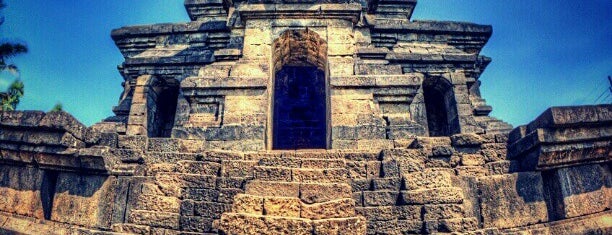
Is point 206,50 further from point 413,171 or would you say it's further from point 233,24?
point 413,171

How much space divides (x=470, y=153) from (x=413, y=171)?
119 centimetres

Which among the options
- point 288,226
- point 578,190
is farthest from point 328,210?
point 578,190

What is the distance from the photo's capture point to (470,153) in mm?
5215

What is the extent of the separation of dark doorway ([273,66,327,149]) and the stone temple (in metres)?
3.51

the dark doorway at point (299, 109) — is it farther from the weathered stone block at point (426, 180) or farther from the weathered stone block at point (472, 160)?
the weathered stone block at point (426, 180)

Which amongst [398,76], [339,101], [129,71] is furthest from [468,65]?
[129,71]

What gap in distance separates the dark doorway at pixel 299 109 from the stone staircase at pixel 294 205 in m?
6.24

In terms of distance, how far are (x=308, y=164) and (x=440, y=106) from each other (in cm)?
653

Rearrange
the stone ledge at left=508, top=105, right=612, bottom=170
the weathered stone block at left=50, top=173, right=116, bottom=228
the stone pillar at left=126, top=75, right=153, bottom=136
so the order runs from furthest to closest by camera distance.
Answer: the stone pillar at left=126, top=75, right=153, bottom=136 → the weathered stone block at left=50, top=173, right=116, bottom=228 → the stone ledge at left=508, top=105, right=612, bottom=170

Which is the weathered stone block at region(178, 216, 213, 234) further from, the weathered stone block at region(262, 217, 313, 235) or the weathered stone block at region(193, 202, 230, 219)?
the weathered stone block at region(262, 217, 313, 235)

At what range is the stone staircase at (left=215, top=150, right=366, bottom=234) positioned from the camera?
3.52 m

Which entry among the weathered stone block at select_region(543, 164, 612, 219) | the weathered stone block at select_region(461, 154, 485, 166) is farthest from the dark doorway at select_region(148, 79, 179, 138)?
the weathered stone block at select_region(543, 164, 612, 219)

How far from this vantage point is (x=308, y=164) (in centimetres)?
478

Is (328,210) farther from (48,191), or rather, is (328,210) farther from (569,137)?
(48,191)
